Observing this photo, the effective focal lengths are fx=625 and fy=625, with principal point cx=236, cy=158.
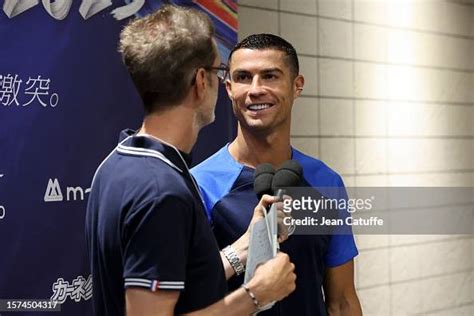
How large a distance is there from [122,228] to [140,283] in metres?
0.09

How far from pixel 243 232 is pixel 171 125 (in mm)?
513

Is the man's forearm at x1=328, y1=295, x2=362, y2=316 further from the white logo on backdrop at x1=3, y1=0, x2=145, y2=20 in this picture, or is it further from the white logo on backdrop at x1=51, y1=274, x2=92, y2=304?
the white logo on backdrop at x1=3, y1=0, x2=145, y2=20

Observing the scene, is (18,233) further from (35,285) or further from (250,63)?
(250,63)

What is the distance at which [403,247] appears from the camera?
11.3ft

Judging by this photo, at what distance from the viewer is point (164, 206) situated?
3.26 feet

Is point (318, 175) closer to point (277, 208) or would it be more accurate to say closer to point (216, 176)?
point (216, 176)

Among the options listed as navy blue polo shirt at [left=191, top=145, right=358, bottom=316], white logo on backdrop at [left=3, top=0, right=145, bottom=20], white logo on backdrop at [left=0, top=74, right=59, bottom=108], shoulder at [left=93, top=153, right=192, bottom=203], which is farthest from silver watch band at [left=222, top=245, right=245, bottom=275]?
white logo on backdrop at [left=3, top=0, right=145, bottom=20]

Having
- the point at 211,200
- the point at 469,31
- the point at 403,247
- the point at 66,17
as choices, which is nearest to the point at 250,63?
the point at 211,200

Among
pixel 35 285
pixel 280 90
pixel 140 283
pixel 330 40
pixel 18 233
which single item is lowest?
pixel 35 285

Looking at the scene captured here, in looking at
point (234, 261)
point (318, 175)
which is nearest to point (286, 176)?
point (234, 261)

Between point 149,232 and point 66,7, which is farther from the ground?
point 66,7

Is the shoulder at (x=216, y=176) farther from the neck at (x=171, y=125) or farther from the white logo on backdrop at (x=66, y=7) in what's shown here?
the white logo on backdrop at (x=66, y=7)

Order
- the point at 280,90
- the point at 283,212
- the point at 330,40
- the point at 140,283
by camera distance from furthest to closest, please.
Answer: the point at 330,40 → the point at 280,90 → the point at 283,212 → the point at 140,283

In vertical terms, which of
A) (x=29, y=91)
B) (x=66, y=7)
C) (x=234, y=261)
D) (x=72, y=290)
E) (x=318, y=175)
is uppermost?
(x=66, y=7)
